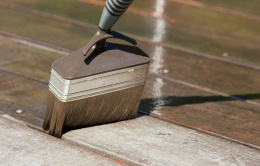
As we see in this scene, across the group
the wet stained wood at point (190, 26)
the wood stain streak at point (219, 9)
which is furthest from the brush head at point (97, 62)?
the wood stain streak at point (219, 9)

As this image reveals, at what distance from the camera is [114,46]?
3.99 metres

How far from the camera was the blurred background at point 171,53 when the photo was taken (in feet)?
14.7

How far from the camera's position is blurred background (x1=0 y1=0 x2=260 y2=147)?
4.47m

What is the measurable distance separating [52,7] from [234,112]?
4123 millimetres

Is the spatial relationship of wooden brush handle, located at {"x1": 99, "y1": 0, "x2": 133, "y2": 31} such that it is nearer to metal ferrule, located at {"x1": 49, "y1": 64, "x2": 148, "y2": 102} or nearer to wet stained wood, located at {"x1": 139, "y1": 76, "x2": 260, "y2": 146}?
metal ferrule, located at {"x1": 49, "y1": 64, "x2": 148, "y2": 102}

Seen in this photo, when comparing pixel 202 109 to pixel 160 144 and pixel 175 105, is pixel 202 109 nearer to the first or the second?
pixel 175 105

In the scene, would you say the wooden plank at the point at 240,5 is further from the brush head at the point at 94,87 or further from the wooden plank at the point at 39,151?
the wooden plank at the point at 39,151

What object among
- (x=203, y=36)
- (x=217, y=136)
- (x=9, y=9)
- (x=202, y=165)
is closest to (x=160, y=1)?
(x=203, y=36)

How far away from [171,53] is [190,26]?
4.72ft

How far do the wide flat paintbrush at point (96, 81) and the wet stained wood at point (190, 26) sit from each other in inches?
108

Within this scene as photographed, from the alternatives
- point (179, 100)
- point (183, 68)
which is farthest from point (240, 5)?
point (179, 100)

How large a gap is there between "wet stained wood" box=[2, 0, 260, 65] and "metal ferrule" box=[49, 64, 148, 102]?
270 centimetres

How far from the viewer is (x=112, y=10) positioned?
3707 mm

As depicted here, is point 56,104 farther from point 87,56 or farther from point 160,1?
point 160,1
